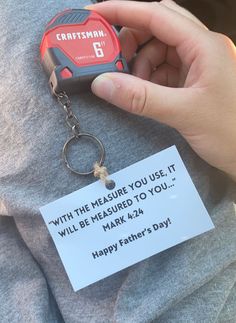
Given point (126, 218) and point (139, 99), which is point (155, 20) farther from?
point (126, 218)

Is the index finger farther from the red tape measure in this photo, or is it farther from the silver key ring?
the silver key ring

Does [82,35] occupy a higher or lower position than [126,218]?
higher

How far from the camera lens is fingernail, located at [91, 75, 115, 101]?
0.64m

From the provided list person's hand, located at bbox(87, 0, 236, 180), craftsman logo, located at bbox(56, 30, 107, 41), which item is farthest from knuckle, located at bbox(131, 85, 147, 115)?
craftsman logo, located at bbox(56, 30, 107, 41)

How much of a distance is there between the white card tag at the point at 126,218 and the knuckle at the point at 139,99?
0.07 meters

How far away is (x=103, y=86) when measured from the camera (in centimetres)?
64

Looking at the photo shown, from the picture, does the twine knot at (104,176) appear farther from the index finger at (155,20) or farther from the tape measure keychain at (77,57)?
the index finger at (155,20)

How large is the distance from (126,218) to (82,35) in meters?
0.27

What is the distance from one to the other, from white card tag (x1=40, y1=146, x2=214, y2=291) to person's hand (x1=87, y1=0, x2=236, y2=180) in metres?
0.06

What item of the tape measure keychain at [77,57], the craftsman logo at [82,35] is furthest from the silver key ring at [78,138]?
the craftsman logo at [82,35]

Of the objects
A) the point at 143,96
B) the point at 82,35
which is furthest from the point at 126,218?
A: the point at 82,35

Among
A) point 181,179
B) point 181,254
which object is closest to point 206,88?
point 181,179

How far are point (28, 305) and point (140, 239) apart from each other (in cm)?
19

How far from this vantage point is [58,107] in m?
0.67
